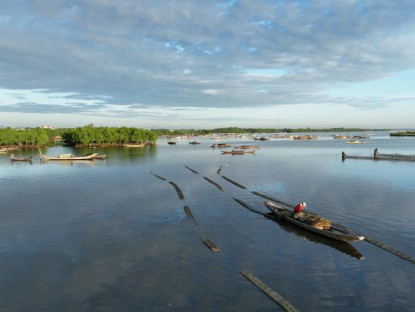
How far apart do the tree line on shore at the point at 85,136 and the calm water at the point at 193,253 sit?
11639cm

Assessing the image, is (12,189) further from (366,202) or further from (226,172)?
(366,202)

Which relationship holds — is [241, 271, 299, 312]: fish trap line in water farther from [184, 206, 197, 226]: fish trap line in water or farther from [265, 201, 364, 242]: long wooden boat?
[184, 206, 197, 226]: fish trap line in water

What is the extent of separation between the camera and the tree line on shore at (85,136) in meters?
139

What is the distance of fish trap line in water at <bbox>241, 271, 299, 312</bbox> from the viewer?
44.6 ft

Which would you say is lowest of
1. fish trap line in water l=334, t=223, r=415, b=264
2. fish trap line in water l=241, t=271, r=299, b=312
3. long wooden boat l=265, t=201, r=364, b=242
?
fish trap line in water l=241, t=271, r=299, b=312

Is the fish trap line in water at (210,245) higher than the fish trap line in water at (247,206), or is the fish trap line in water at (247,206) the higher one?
the fish trap line in water at (210,245)

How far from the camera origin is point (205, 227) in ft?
81.8

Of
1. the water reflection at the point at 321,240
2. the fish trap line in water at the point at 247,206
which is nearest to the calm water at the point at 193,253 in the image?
the water reflection at the point at 321,240

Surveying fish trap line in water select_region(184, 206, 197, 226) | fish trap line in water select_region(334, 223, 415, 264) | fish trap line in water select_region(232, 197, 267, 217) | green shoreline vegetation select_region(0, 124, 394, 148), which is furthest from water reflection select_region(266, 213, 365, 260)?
green shoreline vegetation select_region(0, 124, 394, 148)

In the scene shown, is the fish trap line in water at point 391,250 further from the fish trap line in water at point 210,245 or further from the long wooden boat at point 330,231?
the fish trap line in water at point 210,245

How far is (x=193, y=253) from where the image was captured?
19656mm

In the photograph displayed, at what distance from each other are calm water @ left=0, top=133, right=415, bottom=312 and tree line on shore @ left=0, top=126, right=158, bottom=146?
4582 inches

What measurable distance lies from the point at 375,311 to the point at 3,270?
19.4 metres

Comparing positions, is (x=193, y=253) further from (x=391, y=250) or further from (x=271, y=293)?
(x=391, y=250)
